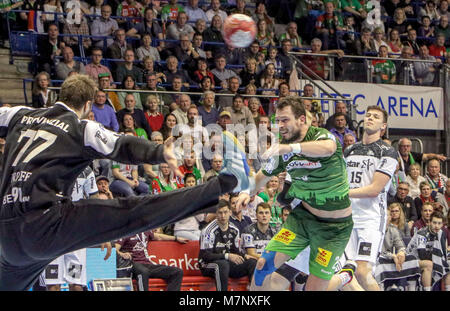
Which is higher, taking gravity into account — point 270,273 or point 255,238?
point 270,273

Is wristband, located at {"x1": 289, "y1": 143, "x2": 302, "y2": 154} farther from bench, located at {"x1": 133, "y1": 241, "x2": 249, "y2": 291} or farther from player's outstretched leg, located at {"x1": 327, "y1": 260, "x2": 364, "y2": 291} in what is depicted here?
bench, located at {"x1": 133, "y1": 241, "x2": 249, "y2": 291}

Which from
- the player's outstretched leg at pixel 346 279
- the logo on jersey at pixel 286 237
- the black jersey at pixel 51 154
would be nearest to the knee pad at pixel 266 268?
the logo on jersey at pixel 286 237

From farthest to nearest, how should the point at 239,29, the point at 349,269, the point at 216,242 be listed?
the point at 239,29
the point at 216,242
the point at 349,269

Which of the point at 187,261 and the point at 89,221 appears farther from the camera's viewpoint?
the point at 187,261

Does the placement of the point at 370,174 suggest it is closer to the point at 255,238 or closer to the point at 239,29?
the point at 255,238

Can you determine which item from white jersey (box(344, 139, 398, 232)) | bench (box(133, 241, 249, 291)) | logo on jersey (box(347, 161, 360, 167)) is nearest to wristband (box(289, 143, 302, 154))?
white jersey (box(344, 139, 398, 232))

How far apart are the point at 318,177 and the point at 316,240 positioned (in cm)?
69

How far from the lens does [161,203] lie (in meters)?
5.48

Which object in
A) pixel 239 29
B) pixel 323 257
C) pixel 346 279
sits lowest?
pixel 346 279

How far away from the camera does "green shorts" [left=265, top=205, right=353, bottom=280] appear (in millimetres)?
7246

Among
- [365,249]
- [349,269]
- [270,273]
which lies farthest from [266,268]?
[365,249]

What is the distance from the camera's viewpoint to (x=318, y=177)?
7.30 metres
